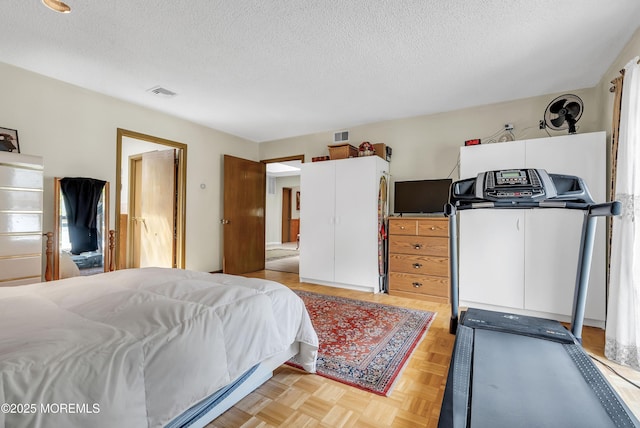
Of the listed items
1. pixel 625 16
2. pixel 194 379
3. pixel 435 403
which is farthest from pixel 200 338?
pixel 625 16

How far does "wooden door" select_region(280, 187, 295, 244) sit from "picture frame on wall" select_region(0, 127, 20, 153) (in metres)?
7.95

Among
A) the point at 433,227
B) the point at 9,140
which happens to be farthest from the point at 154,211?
the point at 433,227

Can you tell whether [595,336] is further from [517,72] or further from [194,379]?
[194,379]

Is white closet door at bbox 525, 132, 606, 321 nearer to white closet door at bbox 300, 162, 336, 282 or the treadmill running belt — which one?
the treadmill running belt

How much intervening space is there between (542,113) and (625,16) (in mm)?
1469

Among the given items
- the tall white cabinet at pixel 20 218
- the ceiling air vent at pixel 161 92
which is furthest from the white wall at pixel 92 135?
the ceiling air vent at pixel 161 92

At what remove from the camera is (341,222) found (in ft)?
13.6

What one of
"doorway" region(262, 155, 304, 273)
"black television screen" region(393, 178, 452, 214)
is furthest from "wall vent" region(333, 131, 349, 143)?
"doorway" region(262, 155, 304, 273)

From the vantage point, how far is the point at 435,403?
1.62m

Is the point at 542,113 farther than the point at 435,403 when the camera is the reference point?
Yes

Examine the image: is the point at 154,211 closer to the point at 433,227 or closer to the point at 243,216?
the point at 243,216

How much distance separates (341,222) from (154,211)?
2.96m

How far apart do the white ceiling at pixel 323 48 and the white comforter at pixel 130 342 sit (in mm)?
1870

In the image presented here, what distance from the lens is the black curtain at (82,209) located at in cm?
310
